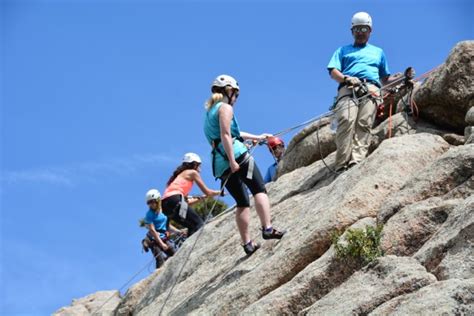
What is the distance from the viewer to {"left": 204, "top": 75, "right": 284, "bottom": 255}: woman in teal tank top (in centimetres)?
1538

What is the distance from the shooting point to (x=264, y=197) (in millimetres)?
15578

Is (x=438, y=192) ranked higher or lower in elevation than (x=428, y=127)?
lower

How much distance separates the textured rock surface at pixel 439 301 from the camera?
9.95 m

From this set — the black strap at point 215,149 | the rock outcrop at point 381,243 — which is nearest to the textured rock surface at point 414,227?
the rock outcrop at point 381,243

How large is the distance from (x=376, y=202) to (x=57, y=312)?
13.5 metres

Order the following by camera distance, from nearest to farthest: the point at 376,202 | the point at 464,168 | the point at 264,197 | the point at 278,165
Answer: the point at 464,168
the point at 376,202
the point at 264,197
the point at 278,165

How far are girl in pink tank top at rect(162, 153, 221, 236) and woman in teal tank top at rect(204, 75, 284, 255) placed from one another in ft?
21.8

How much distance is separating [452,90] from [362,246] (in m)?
5.63

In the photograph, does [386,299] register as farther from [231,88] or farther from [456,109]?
[456,109]

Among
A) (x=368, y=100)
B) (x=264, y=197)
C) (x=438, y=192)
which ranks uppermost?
(x=368, y=100)

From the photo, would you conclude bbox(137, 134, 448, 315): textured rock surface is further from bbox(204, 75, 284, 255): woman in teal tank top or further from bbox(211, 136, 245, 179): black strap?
bbox(211, 136, 245, 179): black strap

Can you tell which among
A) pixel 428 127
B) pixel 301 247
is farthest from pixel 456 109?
pixel 301 247

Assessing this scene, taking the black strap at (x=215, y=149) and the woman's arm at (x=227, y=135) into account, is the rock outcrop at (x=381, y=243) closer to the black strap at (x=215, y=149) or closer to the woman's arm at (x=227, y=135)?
the woman's arm at (x=227, y=135)

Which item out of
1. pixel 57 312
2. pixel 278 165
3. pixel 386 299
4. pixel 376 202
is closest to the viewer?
pixel 386 299
